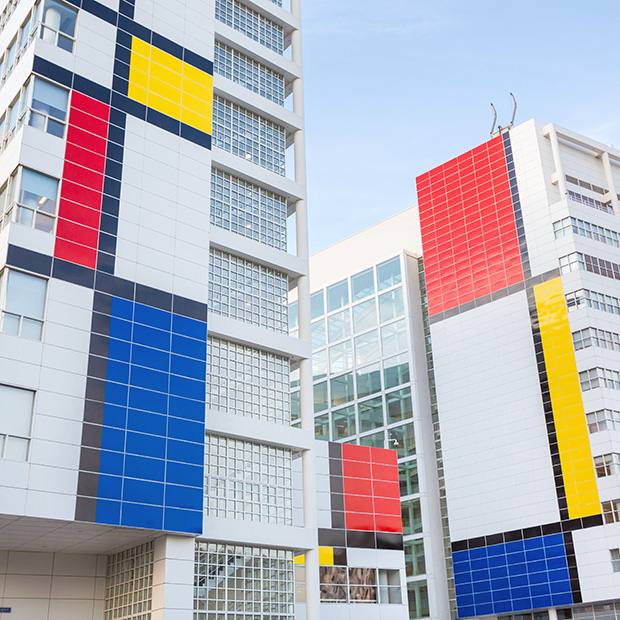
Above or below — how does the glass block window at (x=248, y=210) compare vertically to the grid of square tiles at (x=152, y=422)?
above

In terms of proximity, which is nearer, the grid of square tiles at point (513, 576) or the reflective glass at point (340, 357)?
the grid of square tiles at point (513, 576)

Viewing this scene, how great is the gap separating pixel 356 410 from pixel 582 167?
28748 millimetres

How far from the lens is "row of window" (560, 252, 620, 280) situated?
58938mm

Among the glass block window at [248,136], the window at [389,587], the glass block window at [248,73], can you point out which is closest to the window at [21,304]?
the glass block window at [248,136]

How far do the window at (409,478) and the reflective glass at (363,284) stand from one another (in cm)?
1697

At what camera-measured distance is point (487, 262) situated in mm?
65188

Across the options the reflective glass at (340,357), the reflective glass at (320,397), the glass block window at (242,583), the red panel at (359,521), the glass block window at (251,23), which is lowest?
the glass block window at (242,583)

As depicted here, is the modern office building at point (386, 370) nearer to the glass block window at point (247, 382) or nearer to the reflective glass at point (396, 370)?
the reflective glass at point (396, 370)

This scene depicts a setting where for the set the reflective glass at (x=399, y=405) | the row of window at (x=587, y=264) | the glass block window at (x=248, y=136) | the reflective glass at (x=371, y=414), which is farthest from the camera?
the reflective glass at (x=371, y=414)

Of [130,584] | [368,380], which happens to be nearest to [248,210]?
[130,584]

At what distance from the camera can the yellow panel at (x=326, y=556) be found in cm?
3616

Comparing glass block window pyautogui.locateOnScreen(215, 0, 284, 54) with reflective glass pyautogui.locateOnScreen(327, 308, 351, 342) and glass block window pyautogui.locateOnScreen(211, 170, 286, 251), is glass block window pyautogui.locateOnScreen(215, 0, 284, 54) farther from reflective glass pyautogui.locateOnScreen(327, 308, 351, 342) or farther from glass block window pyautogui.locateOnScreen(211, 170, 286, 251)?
reflective glass pyautogui.locateOnScreen(327, 308, 351, 342)

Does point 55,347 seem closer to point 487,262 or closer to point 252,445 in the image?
point 252,445

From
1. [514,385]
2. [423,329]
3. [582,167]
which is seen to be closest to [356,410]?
[423,329]
